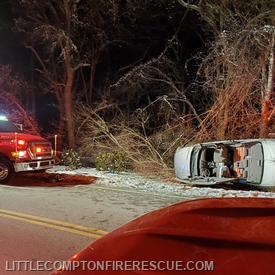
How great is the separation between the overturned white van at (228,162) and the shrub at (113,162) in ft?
8.96

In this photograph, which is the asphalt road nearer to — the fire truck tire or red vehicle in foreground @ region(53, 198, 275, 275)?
the fire truck tire

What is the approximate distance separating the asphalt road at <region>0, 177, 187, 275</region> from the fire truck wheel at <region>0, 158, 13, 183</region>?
595 mm

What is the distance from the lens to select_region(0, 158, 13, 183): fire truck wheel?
13061 mm

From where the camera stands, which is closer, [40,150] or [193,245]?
[193,245]

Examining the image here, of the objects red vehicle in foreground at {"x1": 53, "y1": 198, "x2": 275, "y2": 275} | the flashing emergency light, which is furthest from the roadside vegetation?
red vehicle in foreground at {"x1": 53, "y1": 198, "x2": 275, "y2": 275}

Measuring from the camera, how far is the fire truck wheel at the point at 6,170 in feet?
42.9

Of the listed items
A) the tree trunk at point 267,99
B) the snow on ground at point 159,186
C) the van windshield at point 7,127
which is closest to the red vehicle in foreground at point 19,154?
the van windshield at point 7,127

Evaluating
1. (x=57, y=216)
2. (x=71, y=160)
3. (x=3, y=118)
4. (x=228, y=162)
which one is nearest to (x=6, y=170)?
(x=3, y=118)

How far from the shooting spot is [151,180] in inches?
552

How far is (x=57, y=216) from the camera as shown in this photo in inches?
333

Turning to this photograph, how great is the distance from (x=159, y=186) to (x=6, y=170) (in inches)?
153

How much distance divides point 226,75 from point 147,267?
486 inches

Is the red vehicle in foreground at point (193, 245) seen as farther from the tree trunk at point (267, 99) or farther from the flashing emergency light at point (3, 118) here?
the flashing emergency light at point (3, 118)

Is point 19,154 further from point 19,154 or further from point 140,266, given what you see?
point 140,266
